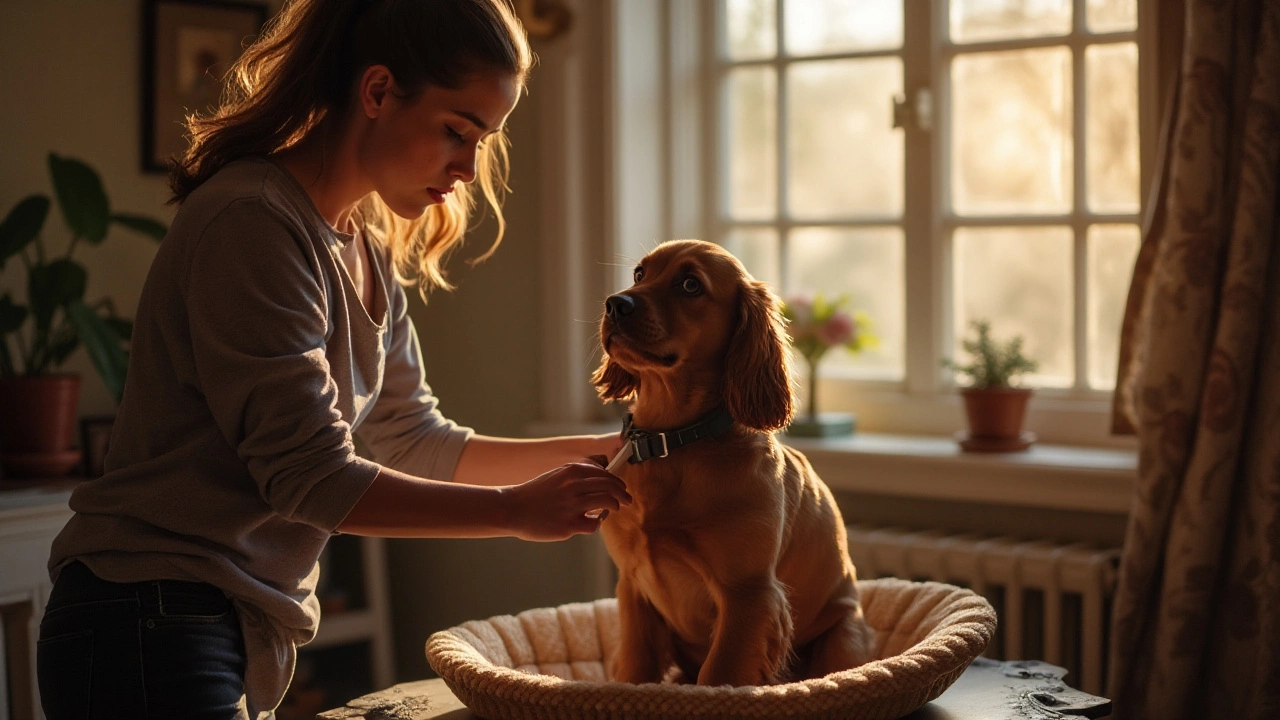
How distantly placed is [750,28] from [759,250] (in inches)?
21.1

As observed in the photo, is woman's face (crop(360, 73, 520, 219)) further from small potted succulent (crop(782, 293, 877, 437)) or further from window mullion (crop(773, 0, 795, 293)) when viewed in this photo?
window mullion (crop(773, 0, 795, 293))

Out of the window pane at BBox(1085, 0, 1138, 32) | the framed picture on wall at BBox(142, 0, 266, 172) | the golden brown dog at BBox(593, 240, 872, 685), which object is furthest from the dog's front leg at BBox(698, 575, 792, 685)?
the framed picture on wall at BBox(142, 0, 266, 172)

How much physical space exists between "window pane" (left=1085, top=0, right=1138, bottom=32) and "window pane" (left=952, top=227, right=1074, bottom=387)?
1.37 ft

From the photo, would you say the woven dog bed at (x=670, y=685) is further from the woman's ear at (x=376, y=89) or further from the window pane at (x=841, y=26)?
the window pane at (x=841, y=26)

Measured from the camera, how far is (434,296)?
314 centimetres

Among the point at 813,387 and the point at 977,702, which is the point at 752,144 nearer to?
the point at 813,387

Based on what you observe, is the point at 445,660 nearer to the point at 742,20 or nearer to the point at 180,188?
the point at 180,188

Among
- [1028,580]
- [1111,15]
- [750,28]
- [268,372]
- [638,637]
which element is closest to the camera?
[268,372]

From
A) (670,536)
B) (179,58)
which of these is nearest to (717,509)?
(670,536)

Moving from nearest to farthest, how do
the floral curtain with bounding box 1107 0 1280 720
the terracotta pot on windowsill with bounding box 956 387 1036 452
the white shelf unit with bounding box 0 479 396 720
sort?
the floral curtain with bounding box 1107 0 1280 720, the white shelf unit with bounding box 0 479 396 720, the terracotta pot on windowsill with bounding box 956 387 1036 452

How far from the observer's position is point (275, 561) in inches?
52.5

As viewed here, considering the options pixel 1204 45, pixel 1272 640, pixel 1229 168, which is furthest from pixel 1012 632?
pixel 1204 45

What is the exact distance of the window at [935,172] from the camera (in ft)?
8.15

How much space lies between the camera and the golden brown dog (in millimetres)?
1361
